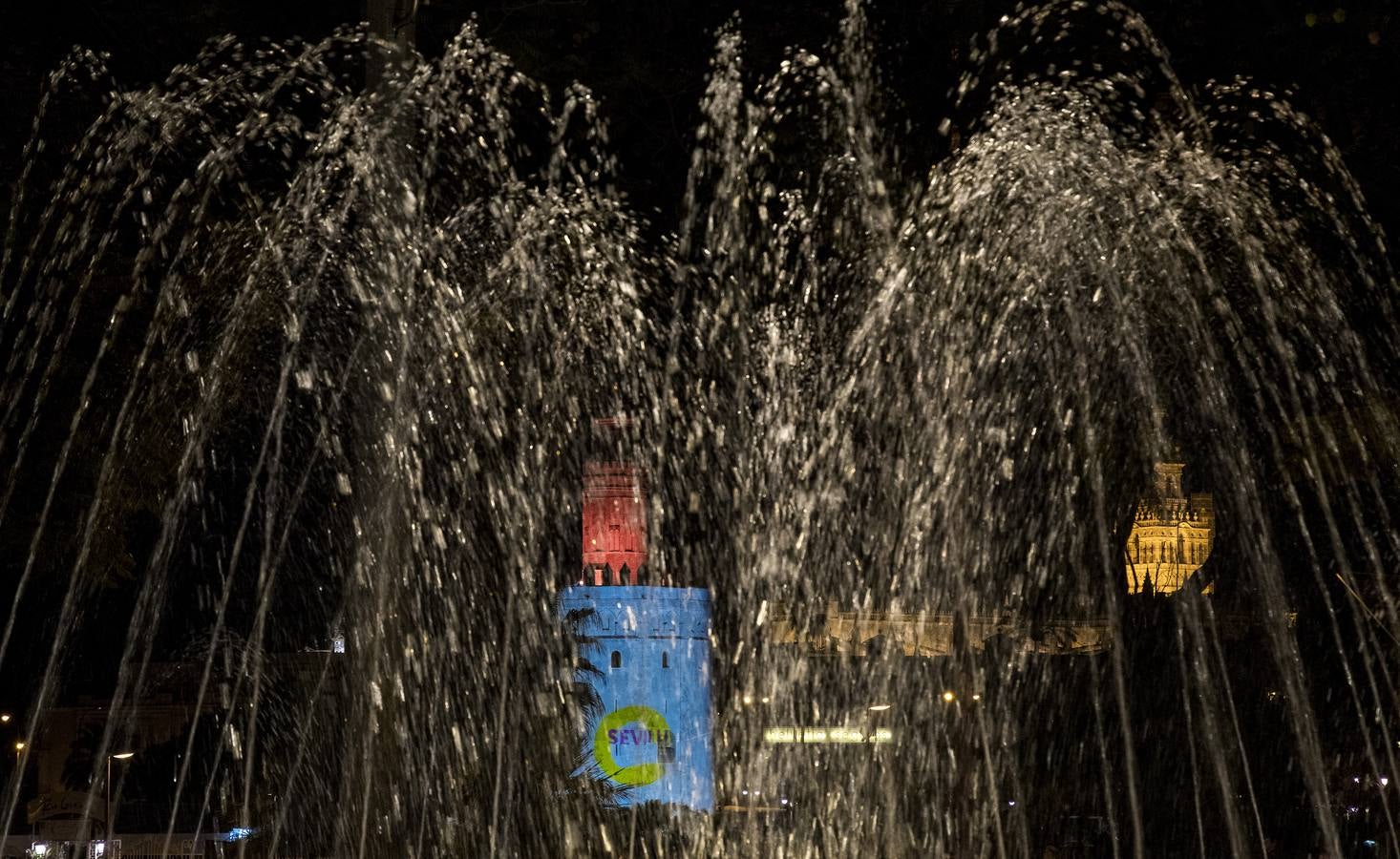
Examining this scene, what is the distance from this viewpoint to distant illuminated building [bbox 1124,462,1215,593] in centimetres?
1703

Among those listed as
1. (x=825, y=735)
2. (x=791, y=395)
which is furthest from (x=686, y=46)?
(x=825, y=735)

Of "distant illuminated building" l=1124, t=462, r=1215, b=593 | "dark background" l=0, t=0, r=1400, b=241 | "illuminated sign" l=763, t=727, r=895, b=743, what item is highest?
"dark background" l=0, t=0, r=1400, b=241

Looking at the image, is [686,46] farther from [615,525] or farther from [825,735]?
[825,735]

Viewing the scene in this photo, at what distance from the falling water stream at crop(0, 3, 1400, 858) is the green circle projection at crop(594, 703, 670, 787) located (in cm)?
227

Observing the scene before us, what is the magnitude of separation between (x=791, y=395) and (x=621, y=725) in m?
6.08

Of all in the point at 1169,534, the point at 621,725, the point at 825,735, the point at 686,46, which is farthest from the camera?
the point at 621,725

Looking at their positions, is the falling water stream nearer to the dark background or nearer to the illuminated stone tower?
the dark background

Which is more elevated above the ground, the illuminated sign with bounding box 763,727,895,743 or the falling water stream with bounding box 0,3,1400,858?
the falling water stream with bounding box 0,3,1400,858

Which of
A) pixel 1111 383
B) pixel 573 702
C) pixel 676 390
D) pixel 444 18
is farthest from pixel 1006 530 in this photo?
pixel 444 18

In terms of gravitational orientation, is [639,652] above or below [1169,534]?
below

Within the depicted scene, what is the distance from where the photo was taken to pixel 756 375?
1722cm

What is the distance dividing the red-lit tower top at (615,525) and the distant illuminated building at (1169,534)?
19.6ft

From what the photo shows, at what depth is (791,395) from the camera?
1711 centimetres

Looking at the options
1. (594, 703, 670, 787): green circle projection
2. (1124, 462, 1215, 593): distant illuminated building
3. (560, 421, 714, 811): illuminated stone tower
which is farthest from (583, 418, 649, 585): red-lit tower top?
(1124, 462, 1215, 593): distant illuminated building
